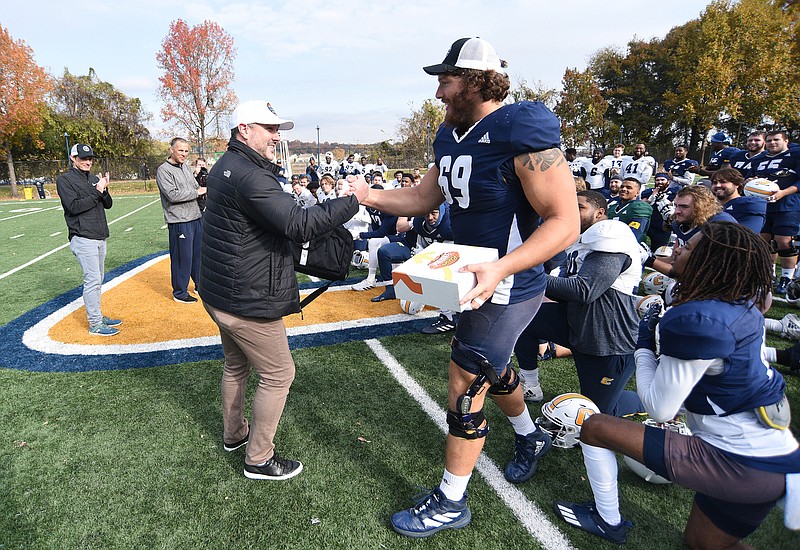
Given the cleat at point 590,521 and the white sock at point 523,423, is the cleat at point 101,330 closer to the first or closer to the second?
the white sock at point 523,423

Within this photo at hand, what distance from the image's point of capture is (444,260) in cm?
200

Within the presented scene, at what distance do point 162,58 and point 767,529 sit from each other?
43.3m

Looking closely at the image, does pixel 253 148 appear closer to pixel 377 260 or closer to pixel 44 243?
pixel 377 260

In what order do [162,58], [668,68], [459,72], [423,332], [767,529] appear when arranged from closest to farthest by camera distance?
[459,72], [767,529], [423,332], [162,58], [668,68]

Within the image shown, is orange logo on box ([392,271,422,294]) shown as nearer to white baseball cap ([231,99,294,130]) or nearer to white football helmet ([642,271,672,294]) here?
white baseball cap ([231,99,294,130])

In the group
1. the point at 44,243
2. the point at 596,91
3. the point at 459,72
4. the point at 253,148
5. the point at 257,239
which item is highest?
the point at 596,91

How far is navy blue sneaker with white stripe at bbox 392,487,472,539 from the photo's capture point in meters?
2.50

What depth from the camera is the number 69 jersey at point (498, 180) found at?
6.66 ft

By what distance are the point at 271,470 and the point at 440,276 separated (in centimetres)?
196

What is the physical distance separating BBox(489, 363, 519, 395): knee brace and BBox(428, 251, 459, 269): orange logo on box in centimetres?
95

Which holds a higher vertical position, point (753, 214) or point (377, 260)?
point (753, 214)

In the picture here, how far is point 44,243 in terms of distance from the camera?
11.6 meters

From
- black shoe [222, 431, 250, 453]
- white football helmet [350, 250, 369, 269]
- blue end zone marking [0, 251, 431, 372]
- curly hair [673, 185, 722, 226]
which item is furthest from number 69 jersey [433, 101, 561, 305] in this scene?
white football helmet [350, 250, 369, 269]

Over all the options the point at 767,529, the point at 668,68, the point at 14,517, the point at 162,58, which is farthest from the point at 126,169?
the point at 668,68
